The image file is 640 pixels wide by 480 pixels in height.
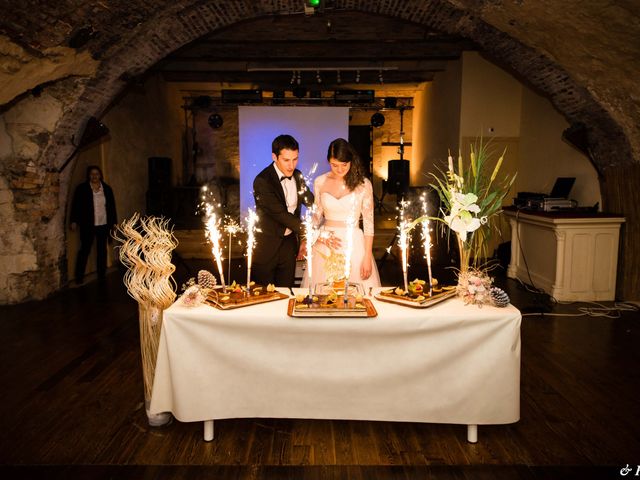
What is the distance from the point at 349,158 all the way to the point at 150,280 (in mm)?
1456

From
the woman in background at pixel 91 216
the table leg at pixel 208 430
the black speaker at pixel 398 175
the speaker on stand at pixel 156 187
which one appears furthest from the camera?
the black speaker at pixel 398 175

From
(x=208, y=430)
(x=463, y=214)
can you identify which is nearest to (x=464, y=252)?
(x=463, y=214)

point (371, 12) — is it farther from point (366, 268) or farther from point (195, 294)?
point (195, 294)

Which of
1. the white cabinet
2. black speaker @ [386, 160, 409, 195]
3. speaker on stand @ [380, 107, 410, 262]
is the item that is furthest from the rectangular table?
black speaker @ [386, 160, 409, 195]

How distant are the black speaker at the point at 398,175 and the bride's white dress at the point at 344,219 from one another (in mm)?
8810

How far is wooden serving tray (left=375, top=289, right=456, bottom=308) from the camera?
8.03 ft

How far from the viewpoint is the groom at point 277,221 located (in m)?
3.60

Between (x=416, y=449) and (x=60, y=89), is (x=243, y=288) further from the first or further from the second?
(x=60, y=89)

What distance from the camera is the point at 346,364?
2.40m

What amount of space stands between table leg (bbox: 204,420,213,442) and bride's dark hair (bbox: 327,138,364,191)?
1708 millimetres

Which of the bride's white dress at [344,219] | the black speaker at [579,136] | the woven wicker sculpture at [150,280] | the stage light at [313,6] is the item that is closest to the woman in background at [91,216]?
the stage light at [313,6]

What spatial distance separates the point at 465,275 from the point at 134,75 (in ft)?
15.4

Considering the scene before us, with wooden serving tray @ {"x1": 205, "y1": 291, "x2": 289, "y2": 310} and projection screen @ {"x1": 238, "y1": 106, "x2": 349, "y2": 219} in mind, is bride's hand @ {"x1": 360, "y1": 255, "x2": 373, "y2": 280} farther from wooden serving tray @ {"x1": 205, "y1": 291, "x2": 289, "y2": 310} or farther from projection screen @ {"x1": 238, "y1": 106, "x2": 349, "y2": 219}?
projection screen @ {"x1": 238, "y1": 106, "x2": 349, "y2": 219}

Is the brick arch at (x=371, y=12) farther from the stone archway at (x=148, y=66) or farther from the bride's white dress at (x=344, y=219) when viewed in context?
the bride's white dress at (x=344, y=219)
